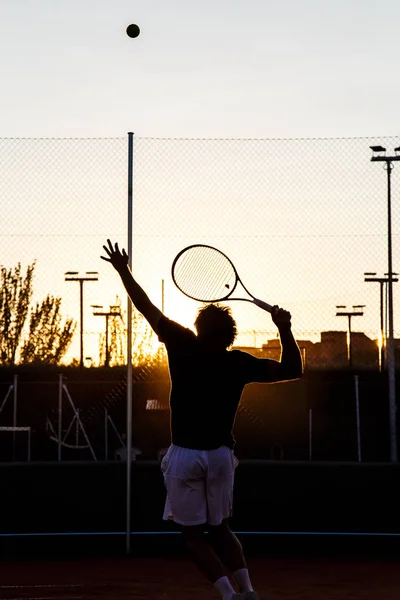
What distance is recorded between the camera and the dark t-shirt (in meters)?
5.39

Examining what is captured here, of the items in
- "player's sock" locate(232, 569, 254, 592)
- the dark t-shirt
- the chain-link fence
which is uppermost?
the chain-link fence

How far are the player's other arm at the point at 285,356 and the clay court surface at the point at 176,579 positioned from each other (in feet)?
5.52

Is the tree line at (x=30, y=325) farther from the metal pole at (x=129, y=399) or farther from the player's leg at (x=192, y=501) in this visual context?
the player's leg at (x=192, y=501)

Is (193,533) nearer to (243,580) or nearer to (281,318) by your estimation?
(243,580)

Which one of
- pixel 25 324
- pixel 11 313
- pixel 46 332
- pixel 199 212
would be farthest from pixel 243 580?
pixel 11 313

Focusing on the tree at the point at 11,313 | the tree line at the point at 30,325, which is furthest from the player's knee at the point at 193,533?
the tree at the point at 11,313

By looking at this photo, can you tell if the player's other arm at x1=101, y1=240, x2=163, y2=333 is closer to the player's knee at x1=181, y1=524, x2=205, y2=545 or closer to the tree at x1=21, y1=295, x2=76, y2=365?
the player's knee at x1=181, y1=524, x2=205, y2=545

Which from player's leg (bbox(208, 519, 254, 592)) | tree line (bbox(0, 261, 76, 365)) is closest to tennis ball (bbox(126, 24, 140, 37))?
tree line (bbox(0, 261, 76, 365))

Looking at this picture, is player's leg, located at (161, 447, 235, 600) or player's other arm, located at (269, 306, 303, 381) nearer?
player's leg, located at (161, 447, 235, 600)

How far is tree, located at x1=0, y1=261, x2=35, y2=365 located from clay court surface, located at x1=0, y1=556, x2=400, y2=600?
2924 mm

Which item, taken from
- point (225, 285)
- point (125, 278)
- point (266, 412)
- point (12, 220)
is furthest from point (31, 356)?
point (266, 412)

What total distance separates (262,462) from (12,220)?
8.60 ft

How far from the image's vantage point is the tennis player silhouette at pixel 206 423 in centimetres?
539

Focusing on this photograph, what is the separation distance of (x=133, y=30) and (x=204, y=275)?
2.91 meters
